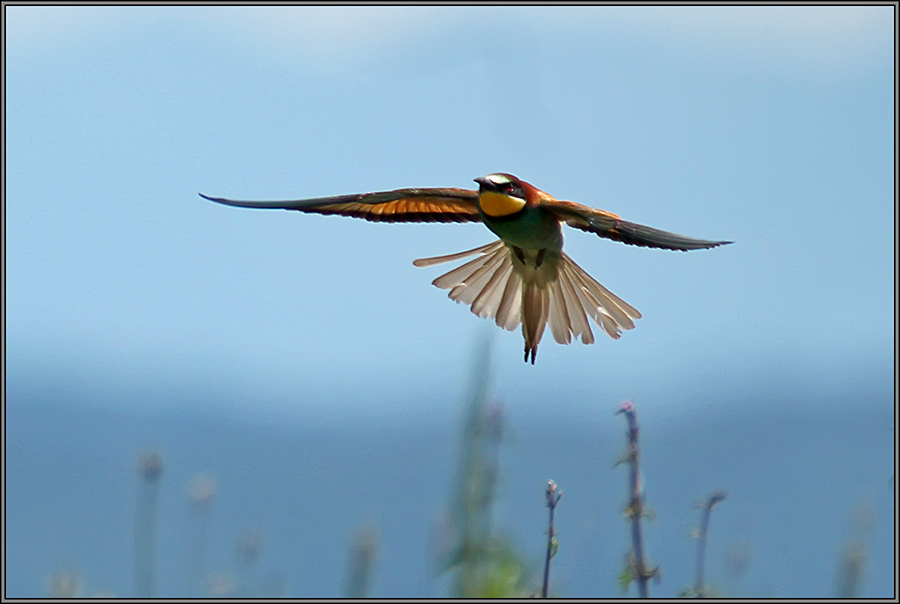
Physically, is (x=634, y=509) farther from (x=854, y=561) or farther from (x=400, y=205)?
(x=400, y=205)

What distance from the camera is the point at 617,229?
3.62 metres

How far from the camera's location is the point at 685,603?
6.81 feet

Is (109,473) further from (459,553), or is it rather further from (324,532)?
(459,553)

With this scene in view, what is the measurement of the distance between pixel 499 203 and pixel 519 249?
17.0 inches

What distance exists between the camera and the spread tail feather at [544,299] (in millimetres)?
4492

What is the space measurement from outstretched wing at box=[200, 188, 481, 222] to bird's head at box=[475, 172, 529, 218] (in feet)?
0.49

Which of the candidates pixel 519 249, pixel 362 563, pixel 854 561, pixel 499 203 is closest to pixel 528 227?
pixel 499 203

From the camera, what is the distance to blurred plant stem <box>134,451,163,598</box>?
355 centimetres

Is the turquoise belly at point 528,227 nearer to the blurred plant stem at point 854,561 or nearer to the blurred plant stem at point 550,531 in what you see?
the blurred plant stem at point 854,561

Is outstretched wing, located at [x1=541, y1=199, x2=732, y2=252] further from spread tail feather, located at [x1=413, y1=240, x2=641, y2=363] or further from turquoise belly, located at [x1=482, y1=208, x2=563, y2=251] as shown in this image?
spread tail feather, located at [x1=413, y1=240, x2=641, y2=363]

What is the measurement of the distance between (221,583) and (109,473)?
89.5ft

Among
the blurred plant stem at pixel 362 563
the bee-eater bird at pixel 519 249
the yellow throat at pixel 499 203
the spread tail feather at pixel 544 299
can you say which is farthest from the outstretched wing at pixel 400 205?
the blurred plant stem at pixel 362 563

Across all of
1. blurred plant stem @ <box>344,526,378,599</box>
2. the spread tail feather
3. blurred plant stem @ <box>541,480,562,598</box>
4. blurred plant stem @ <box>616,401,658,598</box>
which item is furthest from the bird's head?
blurred plant stem @ <box>541,480,562,598</box>

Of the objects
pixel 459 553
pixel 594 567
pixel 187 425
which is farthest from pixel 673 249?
pixel 187 425
